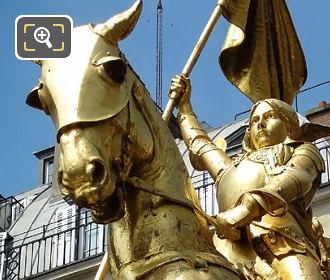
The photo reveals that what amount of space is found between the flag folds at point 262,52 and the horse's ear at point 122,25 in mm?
3266

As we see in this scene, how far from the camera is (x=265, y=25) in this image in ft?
38.1

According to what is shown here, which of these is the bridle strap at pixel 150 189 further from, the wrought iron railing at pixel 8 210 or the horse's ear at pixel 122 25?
the wrought iron railing at pixel 8 210

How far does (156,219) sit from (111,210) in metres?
0.26

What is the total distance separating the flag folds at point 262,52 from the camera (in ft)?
37.2

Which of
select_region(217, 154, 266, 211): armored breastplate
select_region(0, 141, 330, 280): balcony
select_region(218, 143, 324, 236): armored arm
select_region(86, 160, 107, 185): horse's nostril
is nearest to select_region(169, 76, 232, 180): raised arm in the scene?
select_region(217, 154, 266, 211): armored breastplate

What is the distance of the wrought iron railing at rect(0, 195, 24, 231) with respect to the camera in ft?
118

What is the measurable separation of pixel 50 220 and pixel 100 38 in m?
25.8

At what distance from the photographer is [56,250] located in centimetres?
3044

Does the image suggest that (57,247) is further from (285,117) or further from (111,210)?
(111,210)

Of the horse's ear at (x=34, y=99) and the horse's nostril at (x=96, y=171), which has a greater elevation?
the horse's ear at (x=34, y=99)

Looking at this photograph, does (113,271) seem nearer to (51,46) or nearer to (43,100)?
(43,100)

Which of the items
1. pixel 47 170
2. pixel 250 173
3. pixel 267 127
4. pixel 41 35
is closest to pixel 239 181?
pixel 250 173

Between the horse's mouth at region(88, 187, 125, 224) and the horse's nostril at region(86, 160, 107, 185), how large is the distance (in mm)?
161

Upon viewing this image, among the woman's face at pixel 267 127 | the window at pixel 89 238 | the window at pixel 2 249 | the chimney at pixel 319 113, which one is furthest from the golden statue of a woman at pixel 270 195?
the window at pixel 2 249
